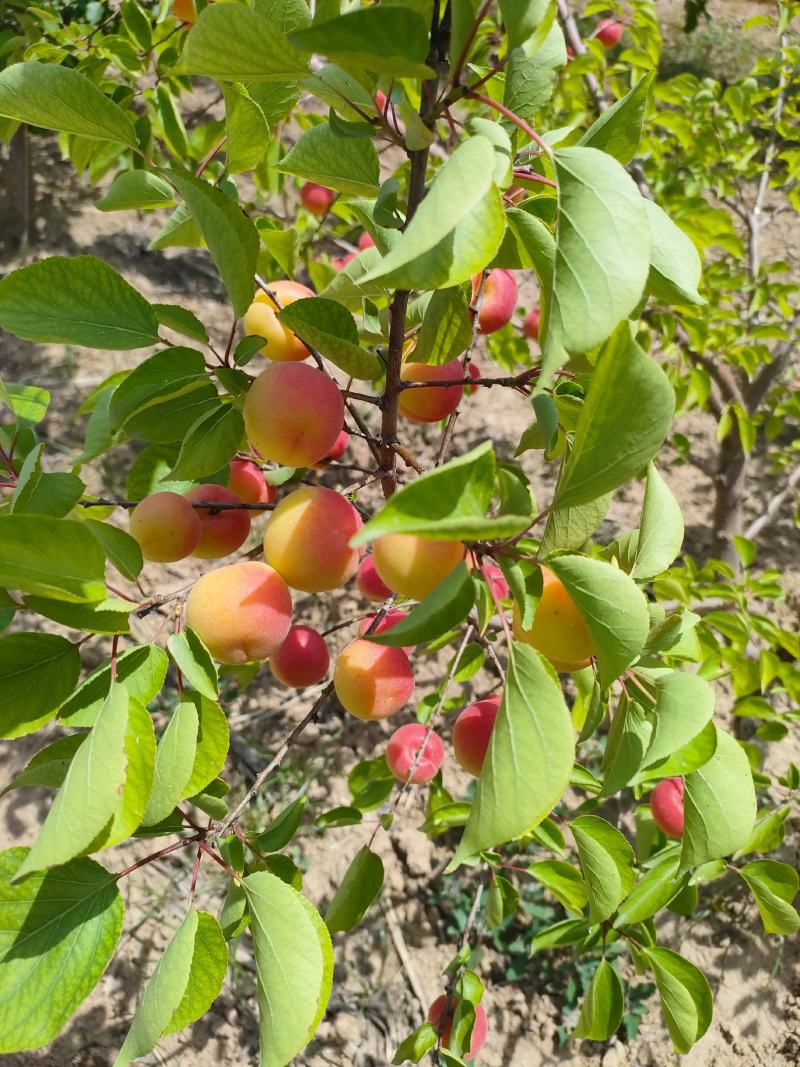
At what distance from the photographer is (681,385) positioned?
6.15 feet

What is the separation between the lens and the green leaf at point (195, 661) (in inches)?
23.3

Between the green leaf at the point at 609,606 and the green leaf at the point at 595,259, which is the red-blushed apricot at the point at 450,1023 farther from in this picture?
the green leaf at the point at 595,259

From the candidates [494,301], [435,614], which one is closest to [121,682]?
[435,614]

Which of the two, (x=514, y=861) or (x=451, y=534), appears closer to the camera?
(x=451, y=534)

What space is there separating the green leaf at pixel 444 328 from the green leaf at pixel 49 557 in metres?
0.34

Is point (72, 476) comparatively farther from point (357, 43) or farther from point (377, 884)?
point (377, 884)

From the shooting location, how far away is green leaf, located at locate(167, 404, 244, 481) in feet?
2.00

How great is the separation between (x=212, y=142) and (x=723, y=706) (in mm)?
1848

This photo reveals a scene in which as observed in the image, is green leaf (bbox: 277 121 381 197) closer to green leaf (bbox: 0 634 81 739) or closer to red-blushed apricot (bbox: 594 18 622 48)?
green leaf (bbox: 0 634 81 739)

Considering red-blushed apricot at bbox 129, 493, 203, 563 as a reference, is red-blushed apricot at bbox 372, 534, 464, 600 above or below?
above

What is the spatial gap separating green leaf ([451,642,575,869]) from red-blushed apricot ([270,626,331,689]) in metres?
0.50

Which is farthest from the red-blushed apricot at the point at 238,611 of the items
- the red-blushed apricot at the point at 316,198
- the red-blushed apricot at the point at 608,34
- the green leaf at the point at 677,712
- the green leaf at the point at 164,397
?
the red-blushed apricot at the point at 608,34

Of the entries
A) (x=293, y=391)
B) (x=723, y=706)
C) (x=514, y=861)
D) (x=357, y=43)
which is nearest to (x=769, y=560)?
(x=723, y=706)

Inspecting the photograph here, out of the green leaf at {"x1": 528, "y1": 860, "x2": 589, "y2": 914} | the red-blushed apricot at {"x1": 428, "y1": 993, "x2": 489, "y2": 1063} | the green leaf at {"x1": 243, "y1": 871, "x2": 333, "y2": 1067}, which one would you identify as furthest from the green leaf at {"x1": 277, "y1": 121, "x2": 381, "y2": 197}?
the red-blushed apricot at {"x1": 428, "y1": 993, "x2": 489, "y2": 1063}
